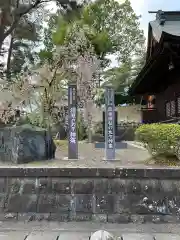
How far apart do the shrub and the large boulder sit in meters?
1.93

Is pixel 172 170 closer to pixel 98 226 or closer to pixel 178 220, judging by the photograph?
pixel 178 220

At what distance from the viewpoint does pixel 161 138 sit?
5.31 m

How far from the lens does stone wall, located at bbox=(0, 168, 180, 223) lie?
4696mm

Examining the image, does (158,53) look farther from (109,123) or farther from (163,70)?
(109,123)

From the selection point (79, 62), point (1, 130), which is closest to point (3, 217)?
point (1, 130)

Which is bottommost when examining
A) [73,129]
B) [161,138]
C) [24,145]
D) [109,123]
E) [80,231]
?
[80,231]

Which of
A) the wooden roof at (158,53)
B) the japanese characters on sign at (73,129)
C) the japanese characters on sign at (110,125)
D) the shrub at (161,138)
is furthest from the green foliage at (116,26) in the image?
the shrub at (161,138)

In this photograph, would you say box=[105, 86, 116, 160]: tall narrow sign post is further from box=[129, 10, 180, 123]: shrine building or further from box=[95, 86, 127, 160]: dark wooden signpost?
box=[129, 10, 180, 123]: shrine building

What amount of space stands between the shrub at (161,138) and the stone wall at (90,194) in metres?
0.70

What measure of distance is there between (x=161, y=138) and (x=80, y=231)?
204cm

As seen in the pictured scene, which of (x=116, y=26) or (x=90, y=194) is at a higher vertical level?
(x=116, y=26)

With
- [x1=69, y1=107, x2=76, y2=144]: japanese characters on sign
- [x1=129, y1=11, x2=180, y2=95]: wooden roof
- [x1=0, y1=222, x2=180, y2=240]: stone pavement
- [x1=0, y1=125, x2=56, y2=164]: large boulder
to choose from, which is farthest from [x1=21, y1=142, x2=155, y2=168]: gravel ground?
[x1=129, y1=11, x2=180, y2=95]: wooden roof

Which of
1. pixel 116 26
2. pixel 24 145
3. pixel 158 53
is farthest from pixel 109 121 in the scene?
pixel 116 26

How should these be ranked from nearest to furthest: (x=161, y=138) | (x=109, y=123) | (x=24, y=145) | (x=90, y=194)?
(x=90, y=194)
(x=161, y=138)
(x=24, y=145)
(x=109, y=123)
